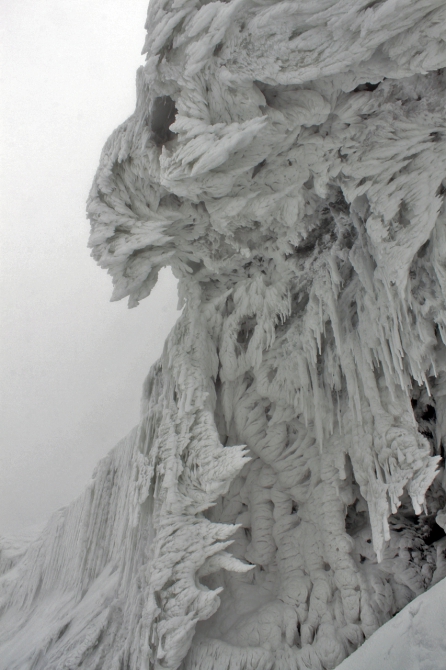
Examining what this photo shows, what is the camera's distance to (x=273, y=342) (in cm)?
612

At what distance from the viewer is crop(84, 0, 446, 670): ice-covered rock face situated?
392 centimetres

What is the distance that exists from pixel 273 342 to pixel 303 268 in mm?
1094

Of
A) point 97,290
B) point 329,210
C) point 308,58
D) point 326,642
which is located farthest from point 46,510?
point 308,58

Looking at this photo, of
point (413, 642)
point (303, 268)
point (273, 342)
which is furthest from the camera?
point (273, 342)

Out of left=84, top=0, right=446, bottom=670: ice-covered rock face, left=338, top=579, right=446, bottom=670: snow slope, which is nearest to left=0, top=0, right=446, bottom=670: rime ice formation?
left=84, top=0, right=446, bottom=670: ice-covered rock face

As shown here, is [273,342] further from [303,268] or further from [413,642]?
[413,642]

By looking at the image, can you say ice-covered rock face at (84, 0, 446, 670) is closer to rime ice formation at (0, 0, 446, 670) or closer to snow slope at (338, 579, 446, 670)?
rime ice formation at (0, 0, 446, 670)

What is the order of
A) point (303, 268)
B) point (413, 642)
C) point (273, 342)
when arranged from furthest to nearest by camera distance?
point (273, 342)
point (303, 268)
point (413, 642)

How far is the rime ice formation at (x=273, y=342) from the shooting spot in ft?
13.4

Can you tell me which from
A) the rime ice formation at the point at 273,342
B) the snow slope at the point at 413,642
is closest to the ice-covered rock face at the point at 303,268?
the rime ice formation at the point at 273,342

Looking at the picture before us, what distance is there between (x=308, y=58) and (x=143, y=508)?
16.5ft

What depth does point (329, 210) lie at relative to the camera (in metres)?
5.31

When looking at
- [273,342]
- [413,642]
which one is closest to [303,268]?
[273,342]

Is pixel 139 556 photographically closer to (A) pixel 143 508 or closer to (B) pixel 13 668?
(A) pixel 143 508
